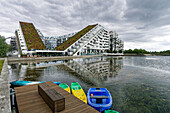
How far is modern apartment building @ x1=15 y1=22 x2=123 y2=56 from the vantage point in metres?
63.1

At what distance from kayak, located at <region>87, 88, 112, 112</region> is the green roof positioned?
6457 centimetres

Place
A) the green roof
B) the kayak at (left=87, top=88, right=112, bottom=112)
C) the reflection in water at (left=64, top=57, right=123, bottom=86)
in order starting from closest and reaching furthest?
the kayak at (left=87, top=88, right=112, bottom=112) < the reflection in water at (left=64, top=57, right=123, bottom=86) < the green roof

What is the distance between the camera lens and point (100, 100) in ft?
26.3

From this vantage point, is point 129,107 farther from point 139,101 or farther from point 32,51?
point 32,51

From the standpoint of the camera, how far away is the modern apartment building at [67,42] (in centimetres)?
6306

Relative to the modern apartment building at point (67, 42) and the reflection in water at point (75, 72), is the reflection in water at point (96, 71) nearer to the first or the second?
the reflection in water at point (75, 72)

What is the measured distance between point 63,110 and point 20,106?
2.75 m

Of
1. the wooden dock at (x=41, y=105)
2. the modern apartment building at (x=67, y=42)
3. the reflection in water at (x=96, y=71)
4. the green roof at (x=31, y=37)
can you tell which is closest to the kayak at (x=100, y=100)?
the wooden dock at (x=41, y=105)

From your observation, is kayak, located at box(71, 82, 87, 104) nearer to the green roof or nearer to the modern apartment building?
the modern apartment building

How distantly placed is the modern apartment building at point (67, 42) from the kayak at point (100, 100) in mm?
57277

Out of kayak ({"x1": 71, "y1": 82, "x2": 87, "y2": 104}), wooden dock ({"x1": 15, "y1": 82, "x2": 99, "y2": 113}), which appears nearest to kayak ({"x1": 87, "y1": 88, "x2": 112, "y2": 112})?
kayak ({"x1": 71, "y1": 82, "x2": 87, "y2": 104})

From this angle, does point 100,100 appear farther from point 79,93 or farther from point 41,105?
point 41,105

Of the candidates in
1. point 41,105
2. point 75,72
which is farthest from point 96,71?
point 41,105

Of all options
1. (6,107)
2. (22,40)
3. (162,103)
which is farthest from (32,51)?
(162,103)
